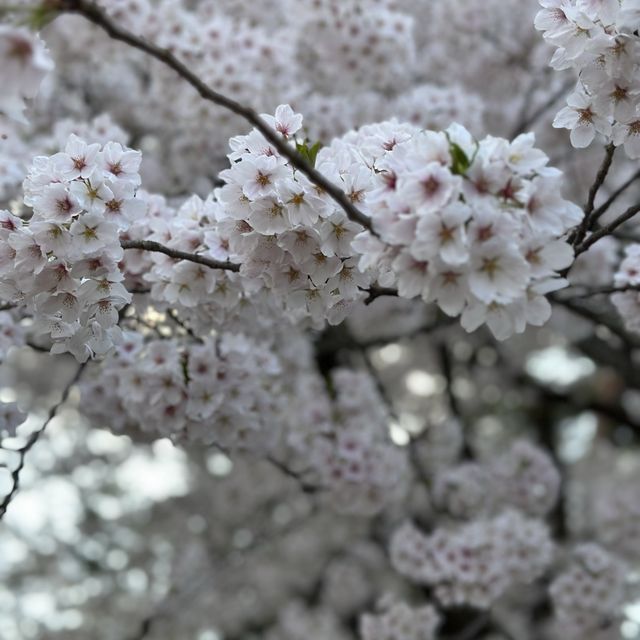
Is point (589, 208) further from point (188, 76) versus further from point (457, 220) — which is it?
point (188, 76)

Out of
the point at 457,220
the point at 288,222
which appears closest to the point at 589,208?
the point at 457,220

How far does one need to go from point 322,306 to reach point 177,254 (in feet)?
1.46

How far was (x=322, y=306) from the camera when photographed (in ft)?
8.09

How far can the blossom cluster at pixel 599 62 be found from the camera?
229 cm

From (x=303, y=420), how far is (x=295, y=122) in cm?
254

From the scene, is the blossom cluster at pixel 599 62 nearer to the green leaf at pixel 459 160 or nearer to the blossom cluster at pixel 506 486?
the green leaf at pixel 459 160

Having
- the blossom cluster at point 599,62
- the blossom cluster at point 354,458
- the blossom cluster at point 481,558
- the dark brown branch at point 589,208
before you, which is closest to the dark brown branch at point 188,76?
the dark brown branch at point 589,208

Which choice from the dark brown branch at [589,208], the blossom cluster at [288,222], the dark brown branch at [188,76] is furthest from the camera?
the dark brown branch at [589,208]

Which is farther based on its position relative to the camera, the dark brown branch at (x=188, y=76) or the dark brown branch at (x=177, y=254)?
the dark brown branch at (x=177, y=254)

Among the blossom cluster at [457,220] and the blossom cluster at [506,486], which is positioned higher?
the blossom cluster at [457,220]

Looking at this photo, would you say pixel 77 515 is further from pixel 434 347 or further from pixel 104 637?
pixel 434 347

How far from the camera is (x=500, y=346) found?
29.0ft

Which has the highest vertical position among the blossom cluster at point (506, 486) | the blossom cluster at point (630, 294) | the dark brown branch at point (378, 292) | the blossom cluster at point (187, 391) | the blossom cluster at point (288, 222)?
the blossom cluster at point (288, 222)

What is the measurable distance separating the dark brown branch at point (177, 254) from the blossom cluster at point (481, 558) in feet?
8.71
